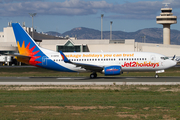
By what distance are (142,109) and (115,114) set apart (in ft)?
7.41

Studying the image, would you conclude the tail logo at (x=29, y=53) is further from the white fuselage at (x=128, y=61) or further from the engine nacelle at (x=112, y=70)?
the engine nacelle at (x=112, y=70)

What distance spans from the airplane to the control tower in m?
115

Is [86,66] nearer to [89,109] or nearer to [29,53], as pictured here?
[29,53]

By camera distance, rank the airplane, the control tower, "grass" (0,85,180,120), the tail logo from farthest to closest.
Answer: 1. the control tower
2. the tail logo
3. the airplane
4. "grass" (0,85,180,120)

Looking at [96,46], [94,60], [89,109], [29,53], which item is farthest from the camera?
[96,46]

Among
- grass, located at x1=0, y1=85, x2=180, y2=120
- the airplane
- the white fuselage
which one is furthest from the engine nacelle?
grass, located at x1=0, y1=85, x2=180, y2=120

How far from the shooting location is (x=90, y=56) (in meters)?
40.3

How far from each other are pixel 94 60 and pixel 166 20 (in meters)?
121

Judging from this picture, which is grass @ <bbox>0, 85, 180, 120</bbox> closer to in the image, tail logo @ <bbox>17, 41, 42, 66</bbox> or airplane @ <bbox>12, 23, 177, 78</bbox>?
airplane @ <bbox>12, 23, 177, 78</bbox>

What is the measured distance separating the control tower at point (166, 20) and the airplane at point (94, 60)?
115m

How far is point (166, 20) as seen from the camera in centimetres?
15038

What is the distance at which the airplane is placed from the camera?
3875cm

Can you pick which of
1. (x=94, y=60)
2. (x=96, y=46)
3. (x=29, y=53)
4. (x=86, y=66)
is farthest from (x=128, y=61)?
(x=96, y=46)

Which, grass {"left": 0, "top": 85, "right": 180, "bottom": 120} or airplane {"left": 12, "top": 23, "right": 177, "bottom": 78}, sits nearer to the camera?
grass {"left": 0, "top": 85, "right": 180, "bottom": 120}
